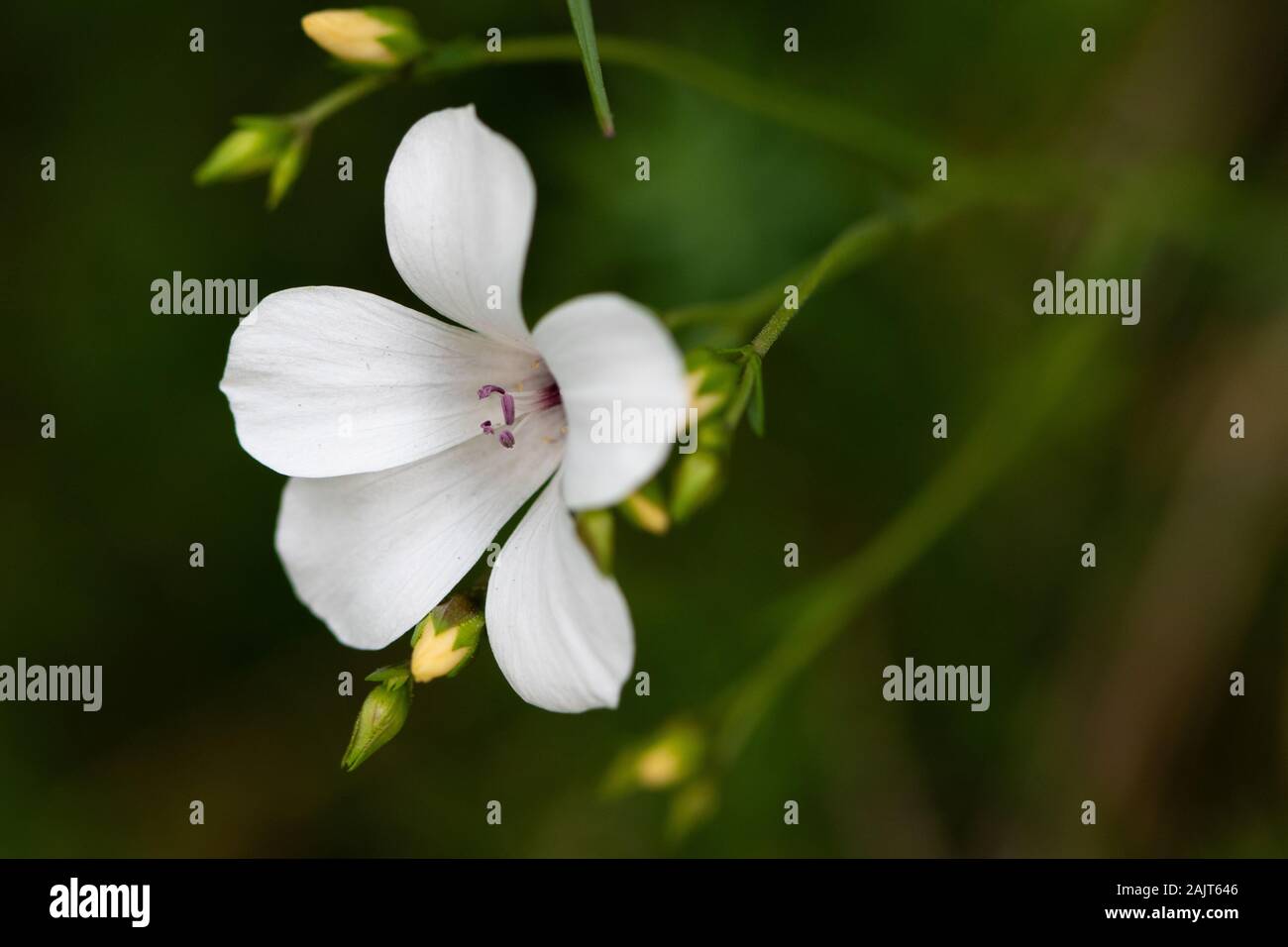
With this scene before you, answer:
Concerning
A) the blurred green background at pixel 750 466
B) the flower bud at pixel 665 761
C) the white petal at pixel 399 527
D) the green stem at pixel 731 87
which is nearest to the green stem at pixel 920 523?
the flower bud at pixel 665 761

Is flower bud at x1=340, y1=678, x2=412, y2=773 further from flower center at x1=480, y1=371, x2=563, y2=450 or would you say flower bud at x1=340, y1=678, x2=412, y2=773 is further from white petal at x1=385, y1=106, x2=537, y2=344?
white petal at x1=385, y1=106, x2=537, y2=344

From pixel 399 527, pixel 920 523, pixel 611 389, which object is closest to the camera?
pixel 611 389

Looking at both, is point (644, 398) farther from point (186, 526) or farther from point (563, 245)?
point (186, 526)

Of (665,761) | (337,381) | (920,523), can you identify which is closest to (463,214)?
(337,381)

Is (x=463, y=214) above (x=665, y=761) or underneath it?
above

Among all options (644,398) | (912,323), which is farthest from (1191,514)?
(644,398)

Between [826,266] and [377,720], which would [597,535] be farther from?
[826,266]
